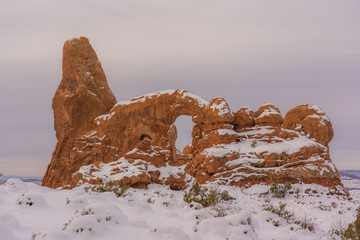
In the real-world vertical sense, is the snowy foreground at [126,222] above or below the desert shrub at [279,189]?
above

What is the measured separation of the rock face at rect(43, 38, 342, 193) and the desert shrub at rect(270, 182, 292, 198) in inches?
60.5

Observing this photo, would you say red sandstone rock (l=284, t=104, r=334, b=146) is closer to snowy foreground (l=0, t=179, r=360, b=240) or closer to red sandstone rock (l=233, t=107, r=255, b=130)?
red sandstone rock (l=233, t=107, r=255, b=130)

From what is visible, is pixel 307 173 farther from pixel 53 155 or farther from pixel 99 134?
pixel 53 155

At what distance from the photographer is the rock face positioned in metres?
28.1

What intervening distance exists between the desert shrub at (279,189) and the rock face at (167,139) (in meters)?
1.54

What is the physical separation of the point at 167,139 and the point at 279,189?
11.9 meters

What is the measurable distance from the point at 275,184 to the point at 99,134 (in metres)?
22.4

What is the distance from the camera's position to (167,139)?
32375 mm

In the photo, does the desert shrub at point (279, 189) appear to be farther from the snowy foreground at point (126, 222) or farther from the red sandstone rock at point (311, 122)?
the snowy foreground at point (126, 222)

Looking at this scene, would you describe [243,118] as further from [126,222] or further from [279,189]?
[126,222]

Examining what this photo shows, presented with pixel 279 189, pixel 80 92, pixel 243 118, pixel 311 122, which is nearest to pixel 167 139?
pixel 243 118

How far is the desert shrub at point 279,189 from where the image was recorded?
1029 inches

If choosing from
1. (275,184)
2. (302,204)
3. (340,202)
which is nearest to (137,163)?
(275,184)

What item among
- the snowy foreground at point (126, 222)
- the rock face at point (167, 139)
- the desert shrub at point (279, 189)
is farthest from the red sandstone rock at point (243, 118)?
the snowy foreground at point (126, 222)
